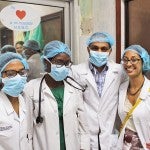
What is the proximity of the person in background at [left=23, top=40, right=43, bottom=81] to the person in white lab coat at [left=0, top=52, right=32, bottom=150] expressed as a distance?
1.14 m

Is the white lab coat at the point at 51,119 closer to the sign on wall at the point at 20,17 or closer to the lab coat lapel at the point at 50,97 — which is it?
the lab coat lapel at the point at 50,97

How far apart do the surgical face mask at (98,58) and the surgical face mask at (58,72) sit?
0.98 feet

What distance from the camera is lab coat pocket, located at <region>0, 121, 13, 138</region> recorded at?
192 centimetres

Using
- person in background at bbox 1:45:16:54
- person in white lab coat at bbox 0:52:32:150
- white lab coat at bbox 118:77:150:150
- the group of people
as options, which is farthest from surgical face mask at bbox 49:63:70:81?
person in background at bbox 1:45:16:54

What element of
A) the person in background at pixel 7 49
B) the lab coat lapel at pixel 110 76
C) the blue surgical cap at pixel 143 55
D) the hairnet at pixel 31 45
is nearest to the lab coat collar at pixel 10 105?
the lab coat lapel at pixel 110 76

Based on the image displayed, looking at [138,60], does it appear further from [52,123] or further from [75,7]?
[75,7]

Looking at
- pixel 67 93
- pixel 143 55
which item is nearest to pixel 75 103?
pixel 67 93

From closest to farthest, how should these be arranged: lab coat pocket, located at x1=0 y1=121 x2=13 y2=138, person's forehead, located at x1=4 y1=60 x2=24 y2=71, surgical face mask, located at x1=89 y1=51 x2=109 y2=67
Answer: lab coat pocket, located at x1=0 y1=121 x2=13 y2=138
person's forehead, located at x1=4 y1=60 x2=24 y2=71
surgical face mask, located at x1=89 y1=51 x2=109 y2=67

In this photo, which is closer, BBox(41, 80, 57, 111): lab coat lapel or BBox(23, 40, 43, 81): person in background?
BBox(41, 80, 57, 111): lab coat lapel

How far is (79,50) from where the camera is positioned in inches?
144

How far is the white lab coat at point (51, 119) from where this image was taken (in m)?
2.20

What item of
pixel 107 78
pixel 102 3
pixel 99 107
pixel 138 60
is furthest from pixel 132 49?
pixel 102 3

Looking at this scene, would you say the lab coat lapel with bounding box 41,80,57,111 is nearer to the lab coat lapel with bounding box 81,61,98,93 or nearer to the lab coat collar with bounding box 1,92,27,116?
the lab coat collar with bounding box 1,92,27,116

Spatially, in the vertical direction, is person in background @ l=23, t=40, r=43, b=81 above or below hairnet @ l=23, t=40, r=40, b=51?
below
